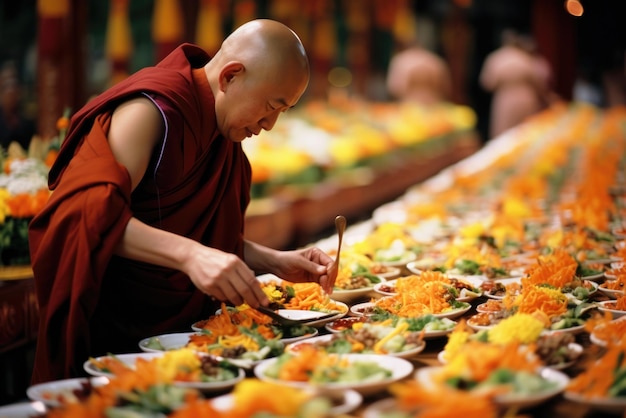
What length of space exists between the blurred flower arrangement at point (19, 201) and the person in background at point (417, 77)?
30.7 feet

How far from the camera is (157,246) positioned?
2363mm

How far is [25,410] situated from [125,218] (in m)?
0.69

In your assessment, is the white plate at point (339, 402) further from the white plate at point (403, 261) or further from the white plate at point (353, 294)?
the white plate at point (403, 261)

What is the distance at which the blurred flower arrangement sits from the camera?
3.78m

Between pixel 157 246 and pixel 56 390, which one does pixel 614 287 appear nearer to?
pixel 157 246

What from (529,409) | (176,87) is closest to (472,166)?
(176,87)

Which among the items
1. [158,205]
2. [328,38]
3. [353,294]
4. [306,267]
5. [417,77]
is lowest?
[353,294]

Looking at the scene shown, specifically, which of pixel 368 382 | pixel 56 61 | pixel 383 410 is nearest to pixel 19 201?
pixel 56 61

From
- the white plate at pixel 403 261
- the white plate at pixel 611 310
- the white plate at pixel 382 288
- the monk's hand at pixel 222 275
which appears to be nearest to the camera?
the monk's hand at pixel 222 275

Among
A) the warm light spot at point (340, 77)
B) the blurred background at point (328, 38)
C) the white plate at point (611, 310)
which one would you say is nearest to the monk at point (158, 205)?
the white plate at point (611, 310)

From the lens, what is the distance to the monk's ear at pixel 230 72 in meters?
2.66

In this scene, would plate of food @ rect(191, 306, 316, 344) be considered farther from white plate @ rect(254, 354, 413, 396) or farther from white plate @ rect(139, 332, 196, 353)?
white plate @ rect(254, 354, 413, 396)

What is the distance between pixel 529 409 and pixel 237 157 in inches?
59.3

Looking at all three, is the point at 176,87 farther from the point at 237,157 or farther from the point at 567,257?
the point at 567,257
